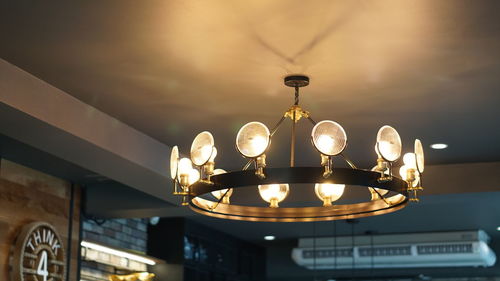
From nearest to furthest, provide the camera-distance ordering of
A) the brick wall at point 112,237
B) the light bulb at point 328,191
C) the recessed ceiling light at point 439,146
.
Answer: the light bulb at point 328,191 < the recessed ceiling light at point 439,146 < the brick wall at point 112,237

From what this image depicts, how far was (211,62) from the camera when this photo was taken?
4215mm

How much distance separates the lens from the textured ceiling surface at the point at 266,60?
3.62 meters

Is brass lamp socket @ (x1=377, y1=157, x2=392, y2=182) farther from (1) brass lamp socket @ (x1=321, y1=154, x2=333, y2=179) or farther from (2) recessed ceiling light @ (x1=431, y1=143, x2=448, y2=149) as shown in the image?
(2) recessed ceiling light @ (x1=431, y1=143, x2=448, y2=149)

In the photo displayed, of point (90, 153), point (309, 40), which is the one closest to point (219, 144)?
point (90, 153)

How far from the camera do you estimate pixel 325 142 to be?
11.7 ft

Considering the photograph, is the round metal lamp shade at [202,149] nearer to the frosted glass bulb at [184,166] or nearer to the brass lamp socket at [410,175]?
the frosted glass bulb at [184,166]

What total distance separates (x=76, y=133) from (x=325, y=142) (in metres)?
1.82

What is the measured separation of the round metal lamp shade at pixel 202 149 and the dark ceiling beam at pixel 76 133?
1147 mm

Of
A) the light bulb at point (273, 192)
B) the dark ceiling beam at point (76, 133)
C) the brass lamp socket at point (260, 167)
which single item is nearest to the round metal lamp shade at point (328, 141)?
the brass lamp socket at point (260, 167)

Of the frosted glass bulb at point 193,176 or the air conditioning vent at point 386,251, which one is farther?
the air conditioning vent at point 386,251

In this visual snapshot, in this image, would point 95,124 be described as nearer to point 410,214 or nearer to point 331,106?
point 331,106

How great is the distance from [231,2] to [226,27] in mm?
278

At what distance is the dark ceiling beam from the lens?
173 inches

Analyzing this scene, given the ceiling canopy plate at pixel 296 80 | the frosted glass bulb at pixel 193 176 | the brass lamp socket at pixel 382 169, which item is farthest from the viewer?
the ceiling canopy plate at pixel 296 80
